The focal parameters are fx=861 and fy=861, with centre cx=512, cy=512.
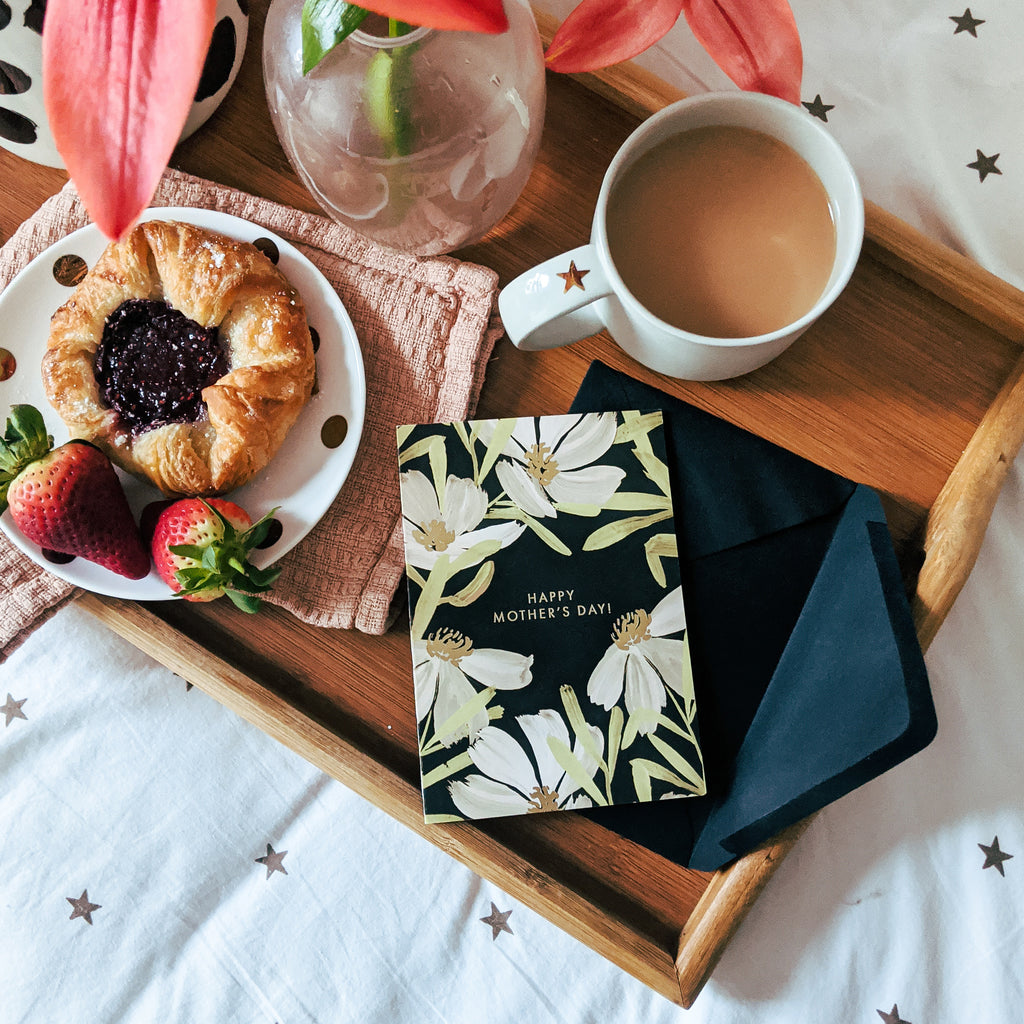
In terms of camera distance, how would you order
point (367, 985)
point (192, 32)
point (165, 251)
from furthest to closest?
point (367, 985), point (165, 251), point (192, 32)

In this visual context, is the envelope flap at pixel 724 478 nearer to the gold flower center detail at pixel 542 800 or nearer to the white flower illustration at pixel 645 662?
the white flower illustration at pixel 645 662

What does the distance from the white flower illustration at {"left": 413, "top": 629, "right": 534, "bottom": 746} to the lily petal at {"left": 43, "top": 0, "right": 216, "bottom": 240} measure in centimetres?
38

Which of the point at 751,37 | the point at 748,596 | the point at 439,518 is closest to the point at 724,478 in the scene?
the point at 748,596

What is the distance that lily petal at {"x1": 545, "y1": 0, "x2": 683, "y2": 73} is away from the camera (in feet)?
1.07

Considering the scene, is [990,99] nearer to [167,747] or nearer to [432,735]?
[432,735]

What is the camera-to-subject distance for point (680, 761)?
1.79 feet

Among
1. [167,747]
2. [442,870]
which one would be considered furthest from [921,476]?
[167,747]

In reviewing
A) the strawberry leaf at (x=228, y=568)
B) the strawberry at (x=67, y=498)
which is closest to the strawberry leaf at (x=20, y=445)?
the strawberry at (x=67, y=498)

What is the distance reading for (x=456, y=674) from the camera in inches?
21.6

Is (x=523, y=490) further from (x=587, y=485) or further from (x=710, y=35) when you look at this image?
(x=710, y=35)

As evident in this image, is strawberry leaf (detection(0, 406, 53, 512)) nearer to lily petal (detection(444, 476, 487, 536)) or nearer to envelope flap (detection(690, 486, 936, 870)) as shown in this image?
lily petal (detection(444, 476, 487, 536))

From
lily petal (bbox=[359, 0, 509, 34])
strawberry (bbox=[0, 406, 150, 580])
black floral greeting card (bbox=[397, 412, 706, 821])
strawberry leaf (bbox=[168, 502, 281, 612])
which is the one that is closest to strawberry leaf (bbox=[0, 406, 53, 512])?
strawberry (bbox=[0, 406, 150, 580])

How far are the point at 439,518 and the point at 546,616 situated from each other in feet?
0.31

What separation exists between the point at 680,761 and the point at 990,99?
0.53 metres
